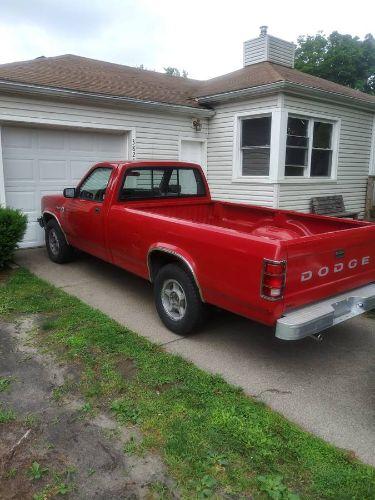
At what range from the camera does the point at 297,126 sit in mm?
9977

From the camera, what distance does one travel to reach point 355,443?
9.12 ft

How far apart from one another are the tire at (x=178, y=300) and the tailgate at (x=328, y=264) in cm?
111

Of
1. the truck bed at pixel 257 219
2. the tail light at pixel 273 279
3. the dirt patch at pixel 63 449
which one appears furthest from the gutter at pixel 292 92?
the dirt patch at pixel 63 449

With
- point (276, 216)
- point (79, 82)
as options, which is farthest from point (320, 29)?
point (276, 216)

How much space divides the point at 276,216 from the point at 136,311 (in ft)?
7.15

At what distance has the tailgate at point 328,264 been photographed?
334 cm

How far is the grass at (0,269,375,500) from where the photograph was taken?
239 cm

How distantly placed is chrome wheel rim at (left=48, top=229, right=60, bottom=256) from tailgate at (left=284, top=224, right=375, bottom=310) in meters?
4.88

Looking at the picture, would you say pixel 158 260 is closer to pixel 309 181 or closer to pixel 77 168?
pixel 77 168

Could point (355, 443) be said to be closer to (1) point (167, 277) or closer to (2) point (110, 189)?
(1) point (167, 277)

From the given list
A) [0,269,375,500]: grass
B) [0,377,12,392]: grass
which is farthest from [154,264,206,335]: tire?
[0,377,12,392]: grass

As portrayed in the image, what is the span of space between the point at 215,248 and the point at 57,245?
14.1 ft

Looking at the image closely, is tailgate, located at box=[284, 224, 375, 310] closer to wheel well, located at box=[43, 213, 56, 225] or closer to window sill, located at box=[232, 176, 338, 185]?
wheel well, located at box=[43, 213, 56, 225]

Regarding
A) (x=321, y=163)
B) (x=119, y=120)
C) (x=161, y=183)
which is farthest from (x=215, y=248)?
(x=321, y=163)
